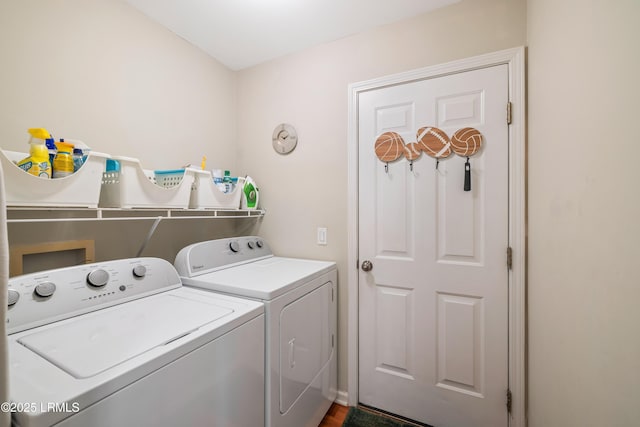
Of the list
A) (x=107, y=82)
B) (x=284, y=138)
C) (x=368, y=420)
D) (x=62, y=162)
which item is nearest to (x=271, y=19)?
(x=284, y=138)

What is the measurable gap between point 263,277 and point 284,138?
1130 millimetres

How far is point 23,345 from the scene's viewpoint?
782 millimetres

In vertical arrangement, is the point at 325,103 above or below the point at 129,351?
above

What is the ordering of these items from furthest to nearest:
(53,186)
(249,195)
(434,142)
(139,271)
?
(249,195)
(434,142)
(139,271)
(53,186)

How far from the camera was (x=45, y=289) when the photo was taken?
3.10 feet

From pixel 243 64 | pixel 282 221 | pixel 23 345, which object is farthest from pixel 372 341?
pixel 243 64

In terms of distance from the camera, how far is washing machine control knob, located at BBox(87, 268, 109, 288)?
41.8 inches

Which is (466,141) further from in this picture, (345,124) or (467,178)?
(345,124)

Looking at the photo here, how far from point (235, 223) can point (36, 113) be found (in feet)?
4.46

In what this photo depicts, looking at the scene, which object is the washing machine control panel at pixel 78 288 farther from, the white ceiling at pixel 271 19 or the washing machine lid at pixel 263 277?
the white ceiling at pixel 271 19

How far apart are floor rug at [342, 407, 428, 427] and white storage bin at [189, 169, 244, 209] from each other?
1.56 meters

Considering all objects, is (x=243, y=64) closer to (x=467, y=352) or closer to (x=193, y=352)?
(x=193, y=352)

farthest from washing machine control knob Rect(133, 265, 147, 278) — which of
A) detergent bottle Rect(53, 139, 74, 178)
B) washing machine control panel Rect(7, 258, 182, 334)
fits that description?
detergent bottle Rect(53, 139, 74, 178)

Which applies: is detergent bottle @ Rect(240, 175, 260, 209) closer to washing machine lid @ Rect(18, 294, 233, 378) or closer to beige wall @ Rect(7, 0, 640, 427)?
beige wall @ Rect(7, 0, 640, 427)
